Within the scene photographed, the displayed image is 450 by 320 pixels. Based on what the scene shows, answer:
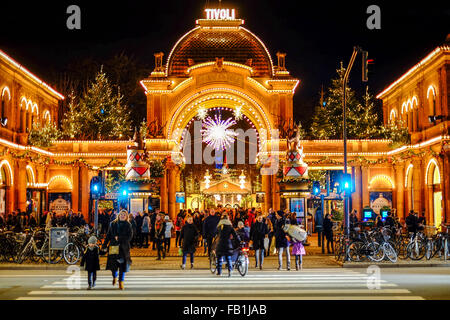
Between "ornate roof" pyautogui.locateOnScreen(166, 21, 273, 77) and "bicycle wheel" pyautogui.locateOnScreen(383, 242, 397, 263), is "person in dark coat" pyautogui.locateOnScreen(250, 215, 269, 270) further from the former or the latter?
"ornate roof" pyautogui.locateOnScreen(166, 21, 273, 77)

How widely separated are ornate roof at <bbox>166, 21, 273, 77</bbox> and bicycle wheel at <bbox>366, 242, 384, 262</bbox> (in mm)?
26259

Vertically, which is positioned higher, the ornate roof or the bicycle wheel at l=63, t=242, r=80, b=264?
the ornate roof

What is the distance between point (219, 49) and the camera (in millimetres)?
47500

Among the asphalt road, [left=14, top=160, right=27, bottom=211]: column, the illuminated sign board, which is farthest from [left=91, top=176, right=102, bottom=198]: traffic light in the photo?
the illuminated sign board

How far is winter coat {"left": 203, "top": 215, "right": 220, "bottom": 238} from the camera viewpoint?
74.3 ft

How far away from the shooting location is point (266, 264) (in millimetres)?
22625

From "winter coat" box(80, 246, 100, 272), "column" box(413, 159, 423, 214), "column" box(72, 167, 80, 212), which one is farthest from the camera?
"column" box(72, 167, 80, 212)

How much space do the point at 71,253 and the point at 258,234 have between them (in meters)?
7.02

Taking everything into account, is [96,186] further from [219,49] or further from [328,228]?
[219,49]

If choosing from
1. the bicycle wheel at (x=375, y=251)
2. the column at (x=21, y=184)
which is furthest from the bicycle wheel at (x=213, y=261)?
the column at (x=21, y=184)

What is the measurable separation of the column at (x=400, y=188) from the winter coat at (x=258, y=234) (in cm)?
2367
